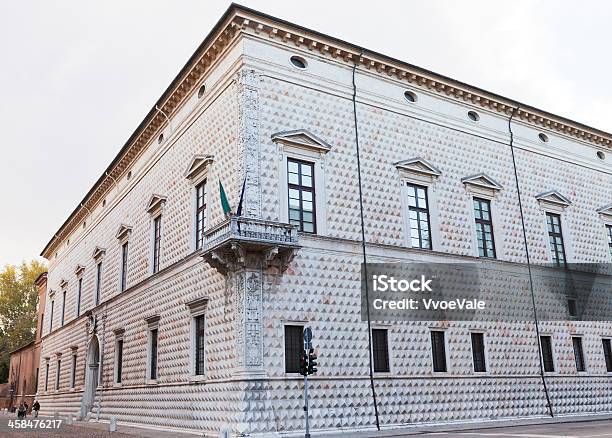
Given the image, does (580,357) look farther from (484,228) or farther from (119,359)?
(119,359)

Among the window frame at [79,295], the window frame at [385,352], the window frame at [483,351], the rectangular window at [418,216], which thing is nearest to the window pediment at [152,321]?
the window frame at [385,352]

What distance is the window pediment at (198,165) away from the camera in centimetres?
1822

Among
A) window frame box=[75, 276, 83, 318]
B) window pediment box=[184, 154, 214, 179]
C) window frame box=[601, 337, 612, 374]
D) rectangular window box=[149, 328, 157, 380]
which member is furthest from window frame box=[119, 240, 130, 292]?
window frame box=[601, 337, 612, 374]

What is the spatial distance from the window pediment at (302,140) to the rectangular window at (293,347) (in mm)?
5172

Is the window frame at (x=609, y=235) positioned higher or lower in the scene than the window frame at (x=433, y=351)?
higher

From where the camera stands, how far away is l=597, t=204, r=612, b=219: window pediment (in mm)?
24972

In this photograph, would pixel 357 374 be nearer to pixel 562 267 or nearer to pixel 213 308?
pixel 213 308

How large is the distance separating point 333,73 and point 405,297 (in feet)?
23.8

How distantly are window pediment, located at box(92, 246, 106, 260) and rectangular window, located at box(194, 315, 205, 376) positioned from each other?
40.5 ft

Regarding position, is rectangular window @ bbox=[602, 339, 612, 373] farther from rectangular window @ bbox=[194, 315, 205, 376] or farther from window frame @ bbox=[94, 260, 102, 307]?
window frame @ bbox=[94, 260, 102, 307]

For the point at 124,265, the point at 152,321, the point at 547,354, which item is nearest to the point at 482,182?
the point at 547,354

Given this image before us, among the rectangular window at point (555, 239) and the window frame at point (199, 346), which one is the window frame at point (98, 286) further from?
the rectangular window at point (555, 239)

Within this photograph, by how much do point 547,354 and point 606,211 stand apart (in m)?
7.87

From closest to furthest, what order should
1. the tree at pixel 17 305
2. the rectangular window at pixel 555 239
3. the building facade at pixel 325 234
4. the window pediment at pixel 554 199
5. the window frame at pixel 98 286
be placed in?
the building facade at pixel 325 234
the rectangular window at pixel 555 239
the window pediment at pixel 554 199
the window frame at pixel 98 286
the tree at pixel 17 305
